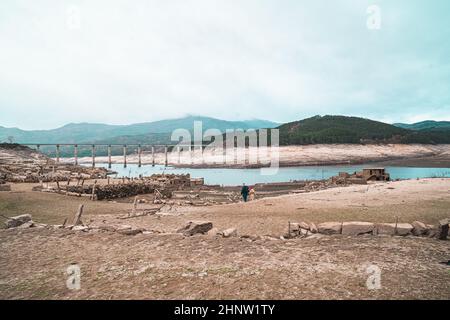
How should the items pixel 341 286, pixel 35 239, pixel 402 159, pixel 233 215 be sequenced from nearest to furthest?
pixel 341 286
pixel 35 239
pixel 233 215
pixel 402 159

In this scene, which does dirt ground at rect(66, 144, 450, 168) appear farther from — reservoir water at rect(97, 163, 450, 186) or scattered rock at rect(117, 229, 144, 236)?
scattered rock at rect(117, 229, 144, 236)

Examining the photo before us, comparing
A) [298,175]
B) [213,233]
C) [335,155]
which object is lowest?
[298,175]

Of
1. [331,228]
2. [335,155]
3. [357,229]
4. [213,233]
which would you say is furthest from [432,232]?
[335,155]

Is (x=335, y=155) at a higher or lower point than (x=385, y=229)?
higher

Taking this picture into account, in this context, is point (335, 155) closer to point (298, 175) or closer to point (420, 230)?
point (298, 175)

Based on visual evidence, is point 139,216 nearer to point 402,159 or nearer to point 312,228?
point 312,228

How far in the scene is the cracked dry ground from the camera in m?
7.44

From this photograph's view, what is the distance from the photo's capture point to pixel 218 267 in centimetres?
891

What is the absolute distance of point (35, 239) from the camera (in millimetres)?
12438

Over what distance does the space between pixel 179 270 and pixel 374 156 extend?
4692 inches

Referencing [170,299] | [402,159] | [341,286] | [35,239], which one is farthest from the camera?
[402,159]

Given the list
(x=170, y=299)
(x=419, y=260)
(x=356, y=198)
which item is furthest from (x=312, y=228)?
(x=356, y=198)

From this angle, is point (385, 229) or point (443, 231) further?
point (385, 229)

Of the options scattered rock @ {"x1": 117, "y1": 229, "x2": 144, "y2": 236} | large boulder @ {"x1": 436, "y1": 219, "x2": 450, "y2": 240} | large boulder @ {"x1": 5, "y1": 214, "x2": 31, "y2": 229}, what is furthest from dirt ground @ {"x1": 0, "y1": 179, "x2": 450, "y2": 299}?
large boulder @ {"x1": 5, "y1": 214, "x2": 31, "y2": 229}
